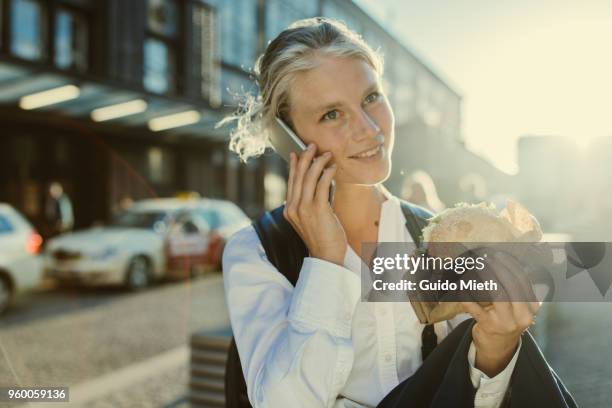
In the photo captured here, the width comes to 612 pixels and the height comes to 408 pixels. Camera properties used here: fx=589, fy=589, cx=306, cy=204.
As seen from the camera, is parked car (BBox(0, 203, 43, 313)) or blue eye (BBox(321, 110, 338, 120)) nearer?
blue eye (BBox(321, 110, 338, 120))

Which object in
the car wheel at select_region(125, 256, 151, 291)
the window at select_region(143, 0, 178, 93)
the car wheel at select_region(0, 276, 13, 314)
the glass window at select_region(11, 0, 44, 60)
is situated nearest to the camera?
the car wheel at select_region(0, 276, 13, 314)

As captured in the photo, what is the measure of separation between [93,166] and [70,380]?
13.3m

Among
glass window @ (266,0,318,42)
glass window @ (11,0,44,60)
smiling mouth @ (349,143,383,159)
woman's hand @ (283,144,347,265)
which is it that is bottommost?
woman's hand @ (283,144,347,265)

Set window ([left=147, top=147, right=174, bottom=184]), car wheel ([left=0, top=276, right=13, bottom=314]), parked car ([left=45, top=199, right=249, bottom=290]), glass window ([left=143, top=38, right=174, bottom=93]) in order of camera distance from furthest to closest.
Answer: window ([left=147, top=147, right=174, bottom=184])
glass window ([left=143, top=38, right=174, bottom=93])
parked car ([left=45, top=199, right=249, bottom=290])
car wheel ([left=0, top=276, right=13, bottom=314])

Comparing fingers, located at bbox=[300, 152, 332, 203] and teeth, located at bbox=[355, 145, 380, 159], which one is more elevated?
teeth, located at bbox=[355, 145, 380, 159]

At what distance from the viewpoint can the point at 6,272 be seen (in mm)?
7926

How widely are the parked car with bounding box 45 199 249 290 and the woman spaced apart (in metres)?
8.51

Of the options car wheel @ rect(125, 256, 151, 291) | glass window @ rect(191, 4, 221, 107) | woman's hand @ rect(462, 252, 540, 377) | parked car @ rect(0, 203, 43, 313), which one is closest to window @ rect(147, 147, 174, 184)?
glass window @ rect(191, 4, 221, 107)

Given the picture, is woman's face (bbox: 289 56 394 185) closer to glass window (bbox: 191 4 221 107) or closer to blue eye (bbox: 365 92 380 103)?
blue eye (bbox: 365 92 380 103)

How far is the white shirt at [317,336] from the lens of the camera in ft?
4.16

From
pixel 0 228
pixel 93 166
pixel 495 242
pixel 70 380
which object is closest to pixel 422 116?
pixel 495 242

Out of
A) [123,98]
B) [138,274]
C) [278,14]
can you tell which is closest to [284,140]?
[138,274]

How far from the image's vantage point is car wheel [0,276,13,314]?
25.9 feet

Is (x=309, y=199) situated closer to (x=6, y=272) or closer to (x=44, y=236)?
(x=6, y=272)
